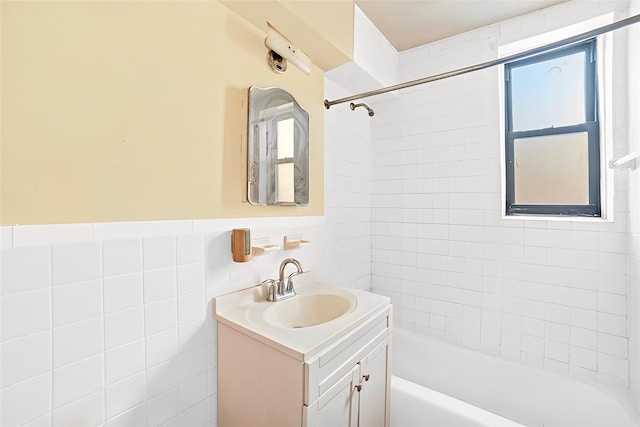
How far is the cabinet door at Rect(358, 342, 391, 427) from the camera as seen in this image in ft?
3.94

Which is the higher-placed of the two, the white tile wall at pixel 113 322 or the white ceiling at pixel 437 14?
the white ceiling at pixel 437 14

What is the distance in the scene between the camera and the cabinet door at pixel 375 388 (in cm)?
120

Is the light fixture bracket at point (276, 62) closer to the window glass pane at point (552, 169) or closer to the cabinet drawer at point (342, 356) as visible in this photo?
the cabinet drawer at point (342, 356)

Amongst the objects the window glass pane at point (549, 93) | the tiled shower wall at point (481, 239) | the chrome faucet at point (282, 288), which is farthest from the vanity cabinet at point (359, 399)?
the window glass pane at point (549, 93)

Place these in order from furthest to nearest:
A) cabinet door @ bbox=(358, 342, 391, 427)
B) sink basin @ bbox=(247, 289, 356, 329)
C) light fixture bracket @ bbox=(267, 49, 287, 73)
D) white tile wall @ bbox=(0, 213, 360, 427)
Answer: light fixture bracket @ bbox=(267, 49, 287, 73)
sink basin @ bbox=(247, 289, 356, 329)
cabinet door @ bbox=(358, 342, 391, 427)
white tile wall @ bbox=(0, 213, 360, 427)

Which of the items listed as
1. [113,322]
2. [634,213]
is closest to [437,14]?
[634,213]

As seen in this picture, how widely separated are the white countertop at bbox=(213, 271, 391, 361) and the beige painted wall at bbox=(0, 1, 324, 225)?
1.27 feet

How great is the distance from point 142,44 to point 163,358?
112 cm

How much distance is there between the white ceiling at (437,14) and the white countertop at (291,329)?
5.72 ft

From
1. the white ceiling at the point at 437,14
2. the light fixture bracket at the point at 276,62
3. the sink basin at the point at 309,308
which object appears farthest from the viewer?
the white ceiling at the point at 437,14

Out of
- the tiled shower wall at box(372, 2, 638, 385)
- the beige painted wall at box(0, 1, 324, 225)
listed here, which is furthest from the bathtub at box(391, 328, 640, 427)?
the beige painted wall at box(0, 1, 324, 225)

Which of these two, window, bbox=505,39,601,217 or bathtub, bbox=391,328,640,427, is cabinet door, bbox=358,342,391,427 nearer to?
bathtub, bbox=391,328,640,427

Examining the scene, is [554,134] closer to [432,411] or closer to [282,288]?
[432,411]

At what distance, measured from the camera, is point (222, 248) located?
124 centimetres
